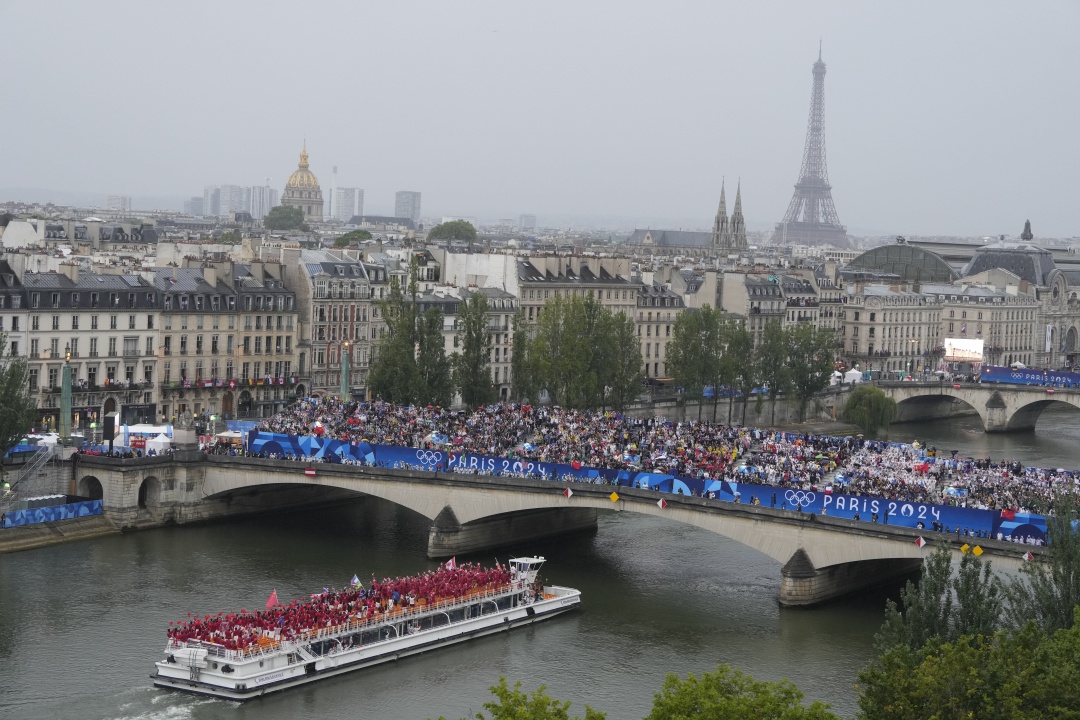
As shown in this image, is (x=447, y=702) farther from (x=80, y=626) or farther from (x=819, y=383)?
(x=819, y=383)

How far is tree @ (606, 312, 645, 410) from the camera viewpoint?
304 ft

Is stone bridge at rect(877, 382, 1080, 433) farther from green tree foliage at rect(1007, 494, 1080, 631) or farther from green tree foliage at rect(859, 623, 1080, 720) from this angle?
green tree foliage at rect(859, 623, 1080, 720)

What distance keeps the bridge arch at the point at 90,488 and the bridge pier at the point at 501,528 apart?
12.5 m

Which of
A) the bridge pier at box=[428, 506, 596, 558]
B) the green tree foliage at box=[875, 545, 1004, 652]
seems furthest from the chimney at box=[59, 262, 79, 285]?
the green tree foliage at box=[875, 545, 1004, 652]

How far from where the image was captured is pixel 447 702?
46.9 meters

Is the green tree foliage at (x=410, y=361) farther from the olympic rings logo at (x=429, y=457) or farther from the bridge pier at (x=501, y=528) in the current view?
the olympic rings logo at (x=429, y=457)

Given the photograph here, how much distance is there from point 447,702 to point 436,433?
24.8 meters

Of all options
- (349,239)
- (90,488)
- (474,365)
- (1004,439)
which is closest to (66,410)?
(90,488)

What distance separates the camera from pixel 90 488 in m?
68.8

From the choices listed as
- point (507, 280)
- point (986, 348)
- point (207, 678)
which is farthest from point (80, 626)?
point (986, 348)

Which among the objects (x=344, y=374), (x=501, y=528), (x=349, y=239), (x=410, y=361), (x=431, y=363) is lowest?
(x=501, y=528)

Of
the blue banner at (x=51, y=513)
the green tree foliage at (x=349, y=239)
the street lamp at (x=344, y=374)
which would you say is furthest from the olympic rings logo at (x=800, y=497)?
the green tree foliage at (x=349, y=239)

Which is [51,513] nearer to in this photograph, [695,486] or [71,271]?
[71,271]

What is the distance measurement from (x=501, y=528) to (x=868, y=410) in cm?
4484
